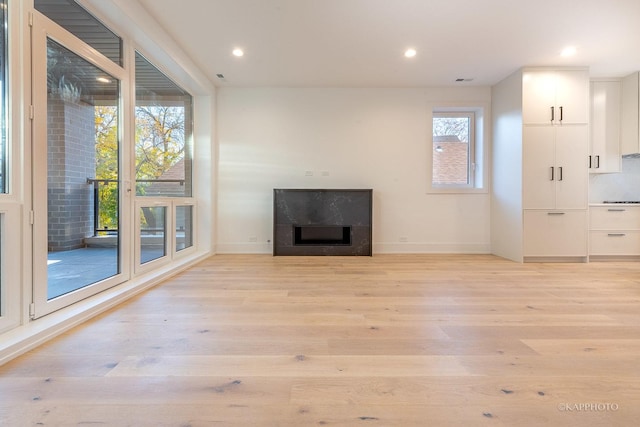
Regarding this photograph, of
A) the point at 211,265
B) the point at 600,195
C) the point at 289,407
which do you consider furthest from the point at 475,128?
the point at 289,407

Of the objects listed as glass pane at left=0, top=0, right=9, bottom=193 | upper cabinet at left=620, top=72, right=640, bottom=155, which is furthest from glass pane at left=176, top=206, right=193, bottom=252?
upper cabinet at left=620, top=72, right=640, bottom=155

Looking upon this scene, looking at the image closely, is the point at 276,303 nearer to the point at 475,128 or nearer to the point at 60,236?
the point at 60,236

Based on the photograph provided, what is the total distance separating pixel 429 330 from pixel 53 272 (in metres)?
2.47

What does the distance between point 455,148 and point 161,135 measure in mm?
4255

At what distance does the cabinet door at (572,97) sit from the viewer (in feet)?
12.5

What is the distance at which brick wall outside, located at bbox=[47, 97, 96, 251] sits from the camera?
76.0 inches

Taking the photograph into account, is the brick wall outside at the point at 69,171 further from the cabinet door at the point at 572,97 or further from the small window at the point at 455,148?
the cabinet door at the point at 572,97

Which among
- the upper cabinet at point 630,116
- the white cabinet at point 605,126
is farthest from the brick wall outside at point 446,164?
the upper cabinet at point 630,116

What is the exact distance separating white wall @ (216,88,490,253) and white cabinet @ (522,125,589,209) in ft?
2.60

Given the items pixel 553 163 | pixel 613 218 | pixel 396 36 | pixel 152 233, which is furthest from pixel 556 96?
pixel 152 233

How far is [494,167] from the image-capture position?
4.44m

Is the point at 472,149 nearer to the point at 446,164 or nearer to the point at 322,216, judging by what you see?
the point at 446,164

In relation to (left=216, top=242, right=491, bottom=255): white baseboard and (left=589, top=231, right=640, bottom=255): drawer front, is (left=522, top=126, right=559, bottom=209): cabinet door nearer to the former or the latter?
(left=589, top=231, right=640, bottom=255): drawer front

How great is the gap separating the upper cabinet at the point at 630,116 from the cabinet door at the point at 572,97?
0.77 metres
